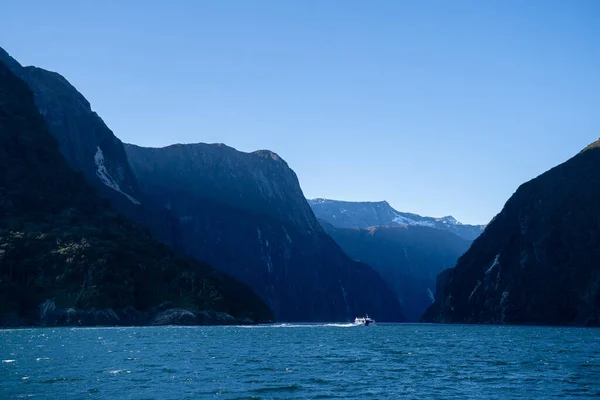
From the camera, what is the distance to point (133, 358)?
90.5 m

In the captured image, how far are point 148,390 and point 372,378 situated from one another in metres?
23.7

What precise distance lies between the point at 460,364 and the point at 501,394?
28.3 meters

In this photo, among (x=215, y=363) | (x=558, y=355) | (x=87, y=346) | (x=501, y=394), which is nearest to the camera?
(x=501, y=394)

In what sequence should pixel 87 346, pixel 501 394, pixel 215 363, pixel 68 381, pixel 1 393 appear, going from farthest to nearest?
pixel 87 346 → pixel 215 363 → pixel 68 381 → pixel 501 394 → pixel 1 393

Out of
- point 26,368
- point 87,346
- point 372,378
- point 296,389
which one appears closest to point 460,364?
point 372,378

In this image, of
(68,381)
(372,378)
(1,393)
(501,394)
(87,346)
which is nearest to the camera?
(1,393)

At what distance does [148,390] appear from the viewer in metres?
59.0

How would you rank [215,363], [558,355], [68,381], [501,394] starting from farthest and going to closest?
[558,355] < [215,363] < [68,381] < [501,394]

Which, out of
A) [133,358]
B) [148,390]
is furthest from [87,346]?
[148,390]

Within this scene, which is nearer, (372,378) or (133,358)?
(372,378)

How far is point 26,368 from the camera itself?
74375mm

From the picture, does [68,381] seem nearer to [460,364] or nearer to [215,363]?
[215,363]

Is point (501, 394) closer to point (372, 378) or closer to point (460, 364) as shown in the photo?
point (372, 378)

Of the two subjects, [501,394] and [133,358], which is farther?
[133,358]
